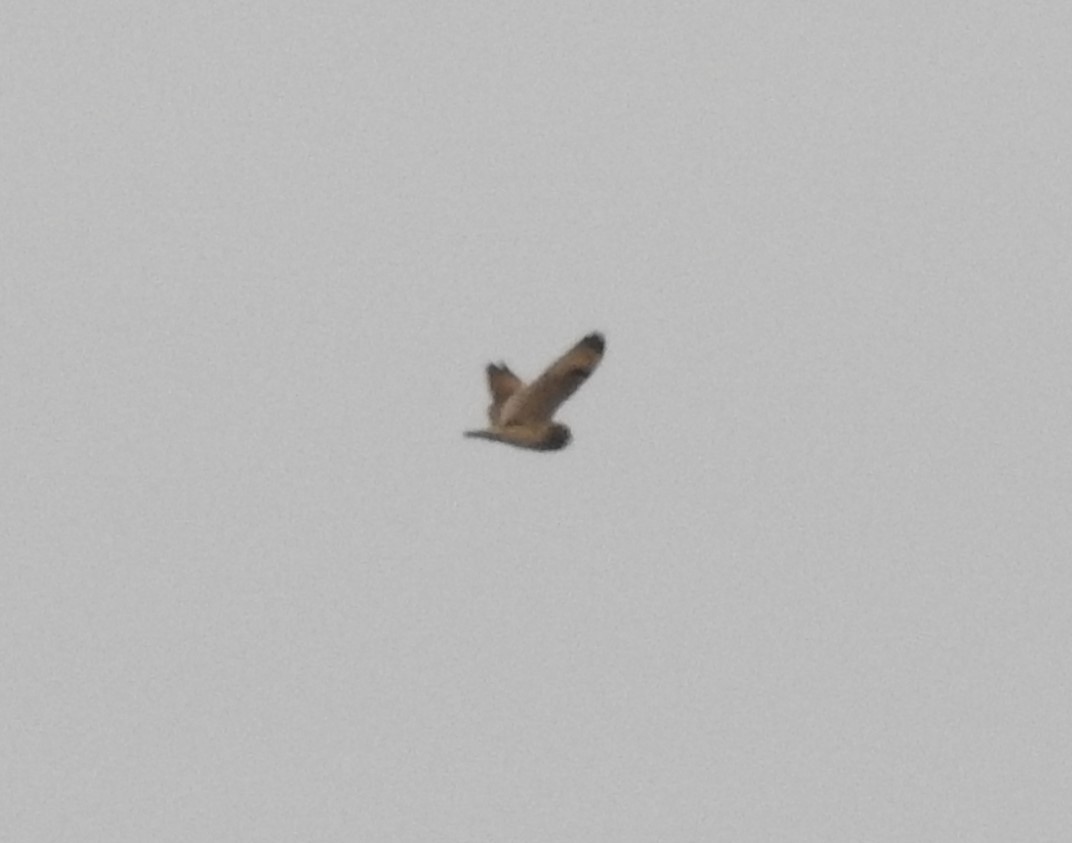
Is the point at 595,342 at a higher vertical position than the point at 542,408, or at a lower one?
higher

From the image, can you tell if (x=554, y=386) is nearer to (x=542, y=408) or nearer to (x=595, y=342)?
(x=542, y=408)

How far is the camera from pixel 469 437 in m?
20.0

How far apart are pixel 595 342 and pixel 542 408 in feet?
3.88

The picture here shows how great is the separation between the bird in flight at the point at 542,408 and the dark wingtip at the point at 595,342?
74 millimetres

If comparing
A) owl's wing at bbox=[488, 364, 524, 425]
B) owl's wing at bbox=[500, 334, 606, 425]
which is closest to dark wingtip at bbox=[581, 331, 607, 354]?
owl's wing at bbox=[500, 334, 606, 425]

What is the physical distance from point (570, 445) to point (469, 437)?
0.98 m

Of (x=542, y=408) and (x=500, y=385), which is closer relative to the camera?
(x=542, y=408)

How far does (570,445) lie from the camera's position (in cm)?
2000

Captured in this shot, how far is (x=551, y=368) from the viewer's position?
19.6m

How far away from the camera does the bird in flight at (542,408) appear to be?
19297 millimetres

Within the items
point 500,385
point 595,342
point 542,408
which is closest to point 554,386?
point 542,408

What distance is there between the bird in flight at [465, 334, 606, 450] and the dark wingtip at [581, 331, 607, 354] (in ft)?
0.24

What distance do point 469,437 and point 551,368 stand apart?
111 centimetres

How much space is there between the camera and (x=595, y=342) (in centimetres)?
1912
